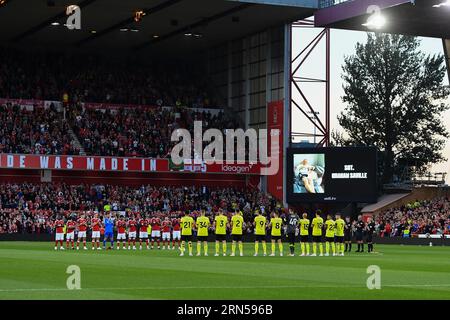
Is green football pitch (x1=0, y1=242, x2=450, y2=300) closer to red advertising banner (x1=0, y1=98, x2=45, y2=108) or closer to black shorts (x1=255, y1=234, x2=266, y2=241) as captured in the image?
black shorts (x1=255, y1=234, x2=266, y2=241)

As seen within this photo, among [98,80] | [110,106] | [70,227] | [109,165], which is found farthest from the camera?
[98,80]

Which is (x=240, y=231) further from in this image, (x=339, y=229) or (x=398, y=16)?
(x=398, y=16)

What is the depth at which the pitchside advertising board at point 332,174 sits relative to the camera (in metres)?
66.4

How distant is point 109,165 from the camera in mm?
77062

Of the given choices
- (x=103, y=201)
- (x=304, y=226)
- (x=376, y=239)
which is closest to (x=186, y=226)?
(x=304, y=226)

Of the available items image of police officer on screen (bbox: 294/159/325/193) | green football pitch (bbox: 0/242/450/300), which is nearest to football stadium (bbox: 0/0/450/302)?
image of police officer on screen (bbox: 294/159/325/193)

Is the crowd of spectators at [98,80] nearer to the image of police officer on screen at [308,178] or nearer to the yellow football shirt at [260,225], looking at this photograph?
the image of police officer on screen at [308,178]

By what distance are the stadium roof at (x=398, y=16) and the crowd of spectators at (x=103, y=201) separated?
1514cm

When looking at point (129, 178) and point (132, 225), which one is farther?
point (129, 178)

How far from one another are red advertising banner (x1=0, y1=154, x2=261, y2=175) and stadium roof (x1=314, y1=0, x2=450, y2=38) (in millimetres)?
13942

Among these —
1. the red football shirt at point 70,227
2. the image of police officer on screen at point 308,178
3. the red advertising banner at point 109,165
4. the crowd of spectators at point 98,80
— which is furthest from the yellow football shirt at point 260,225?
the crowd of spectators at point 98,80

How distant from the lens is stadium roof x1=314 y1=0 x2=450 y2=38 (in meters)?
64.2

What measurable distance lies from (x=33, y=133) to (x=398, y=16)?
27.8m

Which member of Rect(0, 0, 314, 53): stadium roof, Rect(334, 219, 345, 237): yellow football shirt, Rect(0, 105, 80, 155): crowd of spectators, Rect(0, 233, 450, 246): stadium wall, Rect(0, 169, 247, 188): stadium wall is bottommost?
Rect(0, 233, 450, 246): stadium wall
